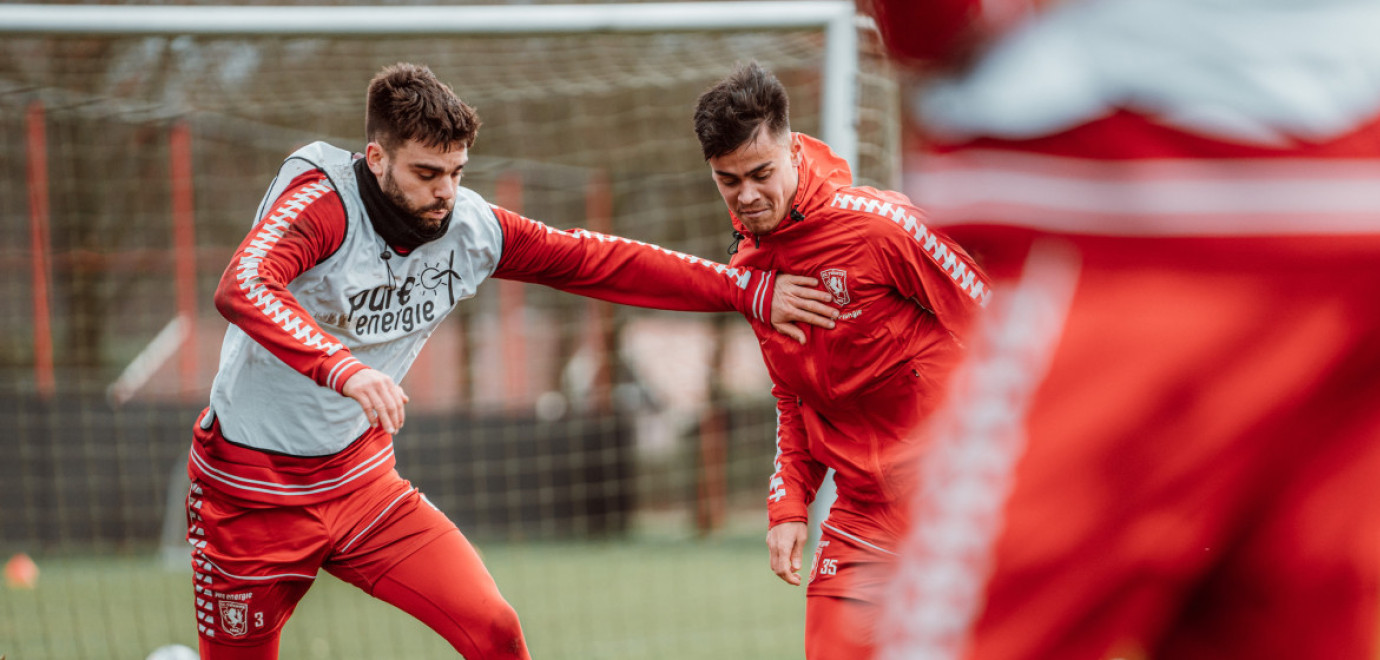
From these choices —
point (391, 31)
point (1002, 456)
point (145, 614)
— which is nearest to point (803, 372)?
point (1002, 456)

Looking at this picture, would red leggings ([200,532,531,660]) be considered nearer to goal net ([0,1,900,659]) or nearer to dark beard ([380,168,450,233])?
dark beard ([380,168,450,233])

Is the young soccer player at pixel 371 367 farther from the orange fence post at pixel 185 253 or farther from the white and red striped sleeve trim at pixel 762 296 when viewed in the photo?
the orange fence post at pixel 185 253

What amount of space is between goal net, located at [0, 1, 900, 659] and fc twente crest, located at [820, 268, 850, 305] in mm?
2262

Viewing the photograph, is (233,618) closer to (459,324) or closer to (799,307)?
(799,307)

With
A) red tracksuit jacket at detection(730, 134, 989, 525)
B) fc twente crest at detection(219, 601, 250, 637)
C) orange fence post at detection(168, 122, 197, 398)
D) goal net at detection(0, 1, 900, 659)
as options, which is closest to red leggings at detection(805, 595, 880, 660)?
red tracksuit jacket at detection(730, 134, 989, 525)

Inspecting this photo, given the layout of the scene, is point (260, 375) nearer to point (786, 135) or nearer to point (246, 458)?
point (246, 458)

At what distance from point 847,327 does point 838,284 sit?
117mm

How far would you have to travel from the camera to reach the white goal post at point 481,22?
563cm

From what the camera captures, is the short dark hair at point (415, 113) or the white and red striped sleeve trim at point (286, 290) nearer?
the white and red striped sleeve trim at point (286, 290)

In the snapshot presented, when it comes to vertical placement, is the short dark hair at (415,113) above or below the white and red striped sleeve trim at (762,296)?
above

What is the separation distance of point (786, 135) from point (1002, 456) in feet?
7.84

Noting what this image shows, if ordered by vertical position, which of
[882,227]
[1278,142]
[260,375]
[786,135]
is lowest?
[260,375]

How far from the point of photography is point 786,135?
352 cm

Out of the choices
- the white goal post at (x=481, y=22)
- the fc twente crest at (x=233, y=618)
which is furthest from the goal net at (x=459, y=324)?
the fc twente crest at (x=233, y=618)
